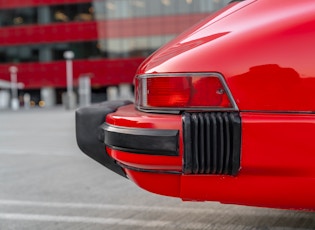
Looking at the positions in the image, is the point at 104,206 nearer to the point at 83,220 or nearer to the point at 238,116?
the point at 83,220

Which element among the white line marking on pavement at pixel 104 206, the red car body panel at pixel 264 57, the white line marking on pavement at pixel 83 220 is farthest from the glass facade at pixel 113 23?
the red car body panel at pixel 264 57

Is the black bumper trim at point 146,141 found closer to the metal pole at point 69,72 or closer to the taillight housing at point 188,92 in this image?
the taillight housing at point 188,92

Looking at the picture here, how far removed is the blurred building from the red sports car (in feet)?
117

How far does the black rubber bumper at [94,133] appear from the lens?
2.50m

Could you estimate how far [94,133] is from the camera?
2531 millimetres

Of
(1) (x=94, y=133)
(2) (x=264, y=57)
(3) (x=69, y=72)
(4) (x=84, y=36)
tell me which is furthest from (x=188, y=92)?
(4) (x=84, y=36)

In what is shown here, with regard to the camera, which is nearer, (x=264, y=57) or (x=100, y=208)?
(x=264, y=57)

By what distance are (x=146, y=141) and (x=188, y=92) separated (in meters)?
0.32

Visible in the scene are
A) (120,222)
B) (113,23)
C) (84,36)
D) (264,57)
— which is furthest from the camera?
(84,36)

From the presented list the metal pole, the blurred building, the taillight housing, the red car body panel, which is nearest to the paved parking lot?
the taillight housing

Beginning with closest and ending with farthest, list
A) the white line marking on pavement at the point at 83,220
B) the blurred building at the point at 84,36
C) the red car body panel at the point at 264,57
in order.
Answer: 1. the red car body panel at the point at 264,57
2. the white line marking on pavement at the point at 83,220
3. the blurred building at the point at 84,36

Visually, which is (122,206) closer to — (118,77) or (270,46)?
(270,46)

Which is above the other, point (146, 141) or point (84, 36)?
point (84, 36)

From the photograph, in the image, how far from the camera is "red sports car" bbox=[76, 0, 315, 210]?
1880 millimetres
